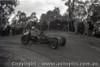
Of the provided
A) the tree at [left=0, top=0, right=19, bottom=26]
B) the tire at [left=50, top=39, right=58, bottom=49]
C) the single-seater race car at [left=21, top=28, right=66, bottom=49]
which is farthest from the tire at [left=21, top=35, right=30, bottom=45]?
the tree at [left=0, top=0, right=19, bottom=26]

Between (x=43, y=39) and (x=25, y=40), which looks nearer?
(x=43, y=39)

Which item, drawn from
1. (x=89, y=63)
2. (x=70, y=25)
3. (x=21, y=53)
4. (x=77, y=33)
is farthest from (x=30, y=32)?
(x=70, y=25)

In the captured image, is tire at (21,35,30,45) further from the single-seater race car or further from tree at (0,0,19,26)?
tree at (0,0,19,26)

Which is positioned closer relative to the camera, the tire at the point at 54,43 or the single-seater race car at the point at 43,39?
the tire at the point at 54,43

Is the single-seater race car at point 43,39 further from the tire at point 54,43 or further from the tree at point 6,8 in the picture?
the tree at point 6,8

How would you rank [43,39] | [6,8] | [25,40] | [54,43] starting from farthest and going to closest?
[6,8] → [25,40] → [43,39] → [54,43]

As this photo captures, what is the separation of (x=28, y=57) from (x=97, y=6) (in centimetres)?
2520

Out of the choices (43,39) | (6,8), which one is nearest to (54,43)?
(43,39)

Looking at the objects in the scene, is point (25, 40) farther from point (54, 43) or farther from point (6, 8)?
point (6, 8)

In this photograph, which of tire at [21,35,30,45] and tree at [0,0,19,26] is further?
tree at [0,0,19,26]

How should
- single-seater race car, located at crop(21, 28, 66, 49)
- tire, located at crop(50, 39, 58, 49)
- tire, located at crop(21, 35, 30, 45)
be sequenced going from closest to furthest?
tire, located at crop(50, 39, 58, 49)
single-seater race car, located at crop(21, 28, 66, 49)
tire, located at crop(21, 35, 30, 45)

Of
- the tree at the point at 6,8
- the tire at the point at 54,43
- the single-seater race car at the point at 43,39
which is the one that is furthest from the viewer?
the tree at the point at 6,8

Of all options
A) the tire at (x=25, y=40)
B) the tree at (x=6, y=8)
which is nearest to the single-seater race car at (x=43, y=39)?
the tire at (x=25, y=40)

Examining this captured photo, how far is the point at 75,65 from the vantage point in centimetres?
1081
